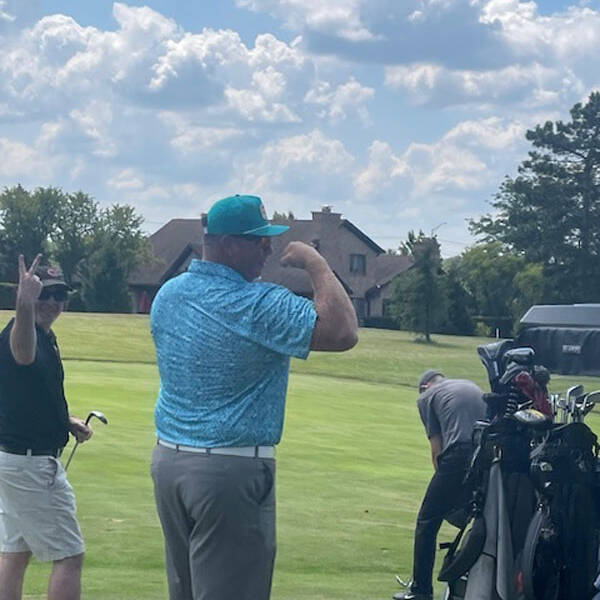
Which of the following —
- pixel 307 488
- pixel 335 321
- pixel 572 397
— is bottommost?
pixel 307 488

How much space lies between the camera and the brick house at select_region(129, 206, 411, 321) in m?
83.8

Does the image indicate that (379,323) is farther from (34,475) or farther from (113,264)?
(34,475)

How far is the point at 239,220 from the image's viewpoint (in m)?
4.89

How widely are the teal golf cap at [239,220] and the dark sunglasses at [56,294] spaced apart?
213 centimetres

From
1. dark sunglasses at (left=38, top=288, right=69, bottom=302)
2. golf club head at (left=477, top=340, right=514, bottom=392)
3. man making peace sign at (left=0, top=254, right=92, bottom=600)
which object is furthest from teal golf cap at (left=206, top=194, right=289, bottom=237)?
golf club head at (left=477, top=340, right=514, bottom=392)

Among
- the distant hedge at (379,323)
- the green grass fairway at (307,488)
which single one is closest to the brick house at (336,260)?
the distant hedge at (379,323)

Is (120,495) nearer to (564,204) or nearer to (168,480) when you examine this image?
(168,480)

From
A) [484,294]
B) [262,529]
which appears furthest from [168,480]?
[484,294]

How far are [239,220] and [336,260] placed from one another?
80.2m

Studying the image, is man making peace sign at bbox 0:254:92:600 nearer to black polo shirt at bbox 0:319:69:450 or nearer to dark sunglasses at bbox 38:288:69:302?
black polo shirt at bbox 0:319:69:450

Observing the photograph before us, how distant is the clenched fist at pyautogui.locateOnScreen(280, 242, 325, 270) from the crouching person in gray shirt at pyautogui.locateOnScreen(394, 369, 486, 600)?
3934 mm

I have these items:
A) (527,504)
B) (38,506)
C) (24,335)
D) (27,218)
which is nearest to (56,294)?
(24,335)

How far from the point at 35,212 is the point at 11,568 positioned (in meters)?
99.8

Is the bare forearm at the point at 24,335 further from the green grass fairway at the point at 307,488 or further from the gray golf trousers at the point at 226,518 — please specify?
the green grass fairway at the point at 307,488
